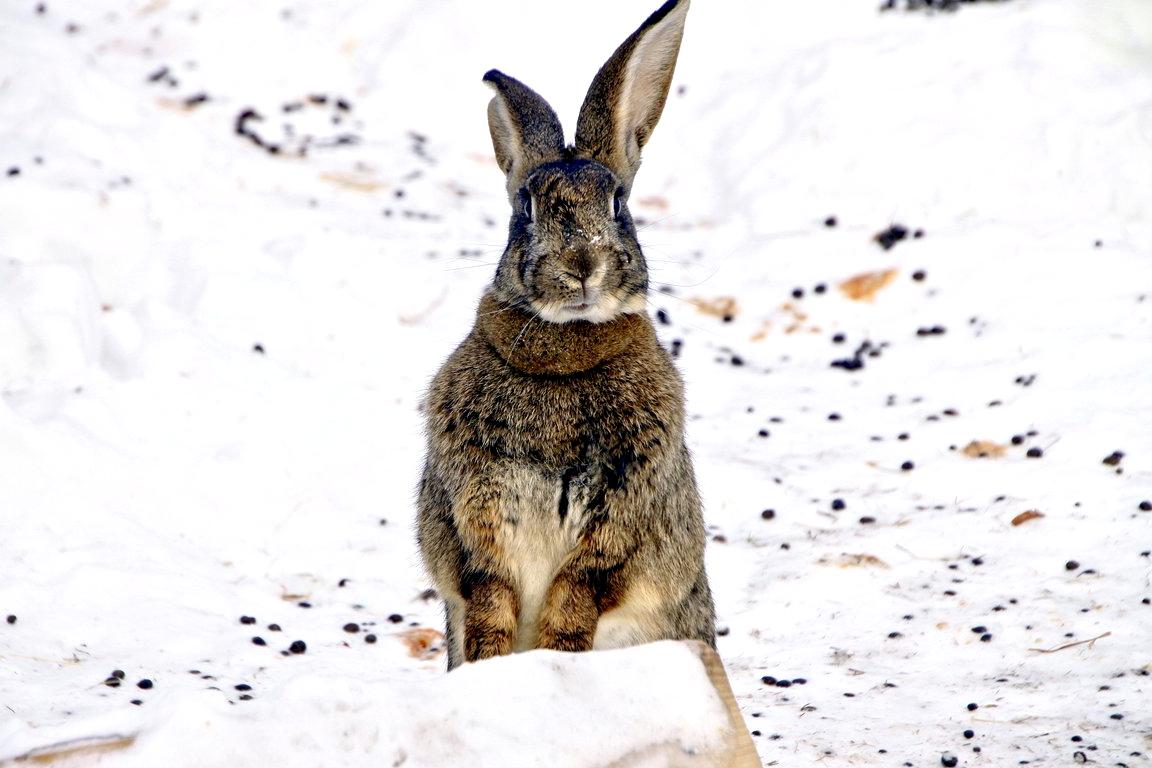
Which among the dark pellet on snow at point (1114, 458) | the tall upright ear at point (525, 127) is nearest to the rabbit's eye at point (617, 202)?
the tall upright ear at point (525, 127)

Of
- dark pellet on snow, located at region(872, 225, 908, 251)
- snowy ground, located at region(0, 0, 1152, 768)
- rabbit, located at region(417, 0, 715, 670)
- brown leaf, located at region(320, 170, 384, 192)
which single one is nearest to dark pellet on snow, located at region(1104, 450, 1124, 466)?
snowy ground, located at region(0, 0, 1152, 768)

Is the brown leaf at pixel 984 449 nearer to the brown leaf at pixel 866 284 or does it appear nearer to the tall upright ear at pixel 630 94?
the brown leaf at pixel 866 284

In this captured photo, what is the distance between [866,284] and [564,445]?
19.5ft

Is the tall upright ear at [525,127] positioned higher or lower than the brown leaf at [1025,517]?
higher

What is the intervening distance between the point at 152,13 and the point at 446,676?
37.0 feet

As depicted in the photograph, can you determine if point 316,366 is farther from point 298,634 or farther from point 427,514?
point 427,514

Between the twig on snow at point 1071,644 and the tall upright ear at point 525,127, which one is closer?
the tall upright ear at point 525,127

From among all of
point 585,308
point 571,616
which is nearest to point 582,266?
point 585,308

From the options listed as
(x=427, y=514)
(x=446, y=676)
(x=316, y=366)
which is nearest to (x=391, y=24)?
(x=316, y=366)

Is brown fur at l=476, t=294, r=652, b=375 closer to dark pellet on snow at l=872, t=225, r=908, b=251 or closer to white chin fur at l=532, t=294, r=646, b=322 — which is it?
white chin fur at l=532, t=294, r=646, b=322

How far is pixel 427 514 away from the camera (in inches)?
204

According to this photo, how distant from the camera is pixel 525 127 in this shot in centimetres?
529

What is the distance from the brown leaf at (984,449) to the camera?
8.13 metres

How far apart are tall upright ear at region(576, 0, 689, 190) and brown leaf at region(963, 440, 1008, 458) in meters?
3.65
